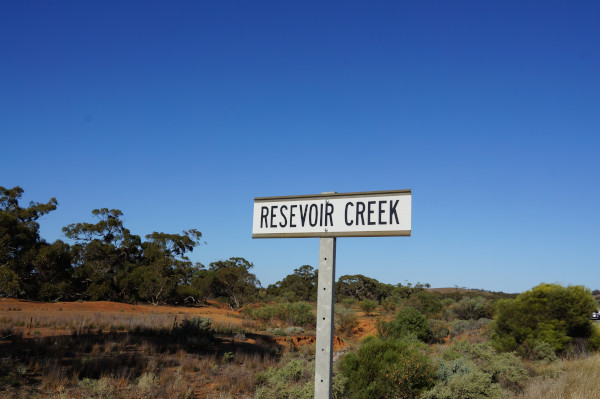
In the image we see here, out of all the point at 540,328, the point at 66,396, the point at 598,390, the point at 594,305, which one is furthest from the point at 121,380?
the point at 594,305

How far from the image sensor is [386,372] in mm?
7598

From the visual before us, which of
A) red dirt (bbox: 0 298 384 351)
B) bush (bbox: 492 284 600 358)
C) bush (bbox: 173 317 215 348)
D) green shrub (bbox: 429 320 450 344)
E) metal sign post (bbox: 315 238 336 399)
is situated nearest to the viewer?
metal sign post (bbox: 315 238 336 399)

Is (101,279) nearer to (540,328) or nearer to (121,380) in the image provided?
(121,380)

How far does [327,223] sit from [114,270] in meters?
39.2

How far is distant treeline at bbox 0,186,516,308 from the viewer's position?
28.9 meters

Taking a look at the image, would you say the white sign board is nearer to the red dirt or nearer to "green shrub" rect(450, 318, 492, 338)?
the red dirt

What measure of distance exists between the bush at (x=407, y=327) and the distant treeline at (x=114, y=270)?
2015cm

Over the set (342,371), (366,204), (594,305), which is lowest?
(342,371)

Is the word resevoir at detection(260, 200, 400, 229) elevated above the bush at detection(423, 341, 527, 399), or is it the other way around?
the word resevoir at detection(260, 200, 400, 229)

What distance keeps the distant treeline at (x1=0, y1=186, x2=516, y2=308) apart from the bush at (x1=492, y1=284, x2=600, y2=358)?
79.3ft

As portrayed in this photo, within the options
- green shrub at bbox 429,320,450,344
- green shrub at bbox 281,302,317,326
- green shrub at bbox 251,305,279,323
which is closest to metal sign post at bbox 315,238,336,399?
green shrub at bbox 429,320,450,344

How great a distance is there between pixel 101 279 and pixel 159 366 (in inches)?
1137

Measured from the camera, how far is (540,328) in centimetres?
1246

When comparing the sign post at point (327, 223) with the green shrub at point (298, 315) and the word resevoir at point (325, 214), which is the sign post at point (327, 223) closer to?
the word resevoir at point (325, 214)
